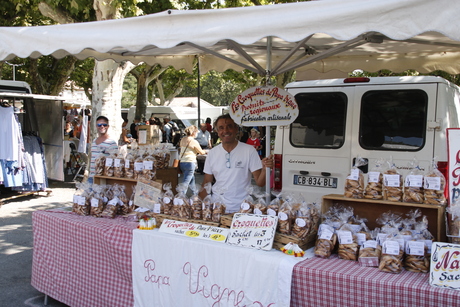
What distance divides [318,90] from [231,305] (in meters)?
3.24

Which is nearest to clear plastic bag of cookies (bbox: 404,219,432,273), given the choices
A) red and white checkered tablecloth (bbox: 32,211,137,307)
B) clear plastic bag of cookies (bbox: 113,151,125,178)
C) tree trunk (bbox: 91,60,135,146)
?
red and white checkered tablecloth (bbox: 32,211,137,307)

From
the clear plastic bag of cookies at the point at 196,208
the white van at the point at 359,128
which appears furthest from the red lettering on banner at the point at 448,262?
the white van at the point at 359,128

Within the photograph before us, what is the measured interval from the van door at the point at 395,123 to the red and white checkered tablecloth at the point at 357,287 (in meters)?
2.40

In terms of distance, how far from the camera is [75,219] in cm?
418

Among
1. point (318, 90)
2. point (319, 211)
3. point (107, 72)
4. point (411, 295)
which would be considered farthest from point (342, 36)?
point (107, 72)

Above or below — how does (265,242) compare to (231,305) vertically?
above

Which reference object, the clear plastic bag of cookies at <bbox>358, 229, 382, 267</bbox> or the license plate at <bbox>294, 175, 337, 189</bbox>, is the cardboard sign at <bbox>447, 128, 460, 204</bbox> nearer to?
the clear plastic bag of cookies at <bbox>358, 229, 382, 267</bbox>

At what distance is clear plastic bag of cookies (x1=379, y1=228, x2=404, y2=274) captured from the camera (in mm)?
2682

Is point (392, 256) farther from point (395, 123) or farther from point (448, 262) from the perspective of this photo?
point (395, 123)

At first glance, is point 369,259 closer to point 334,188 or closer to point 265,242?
point 265,242

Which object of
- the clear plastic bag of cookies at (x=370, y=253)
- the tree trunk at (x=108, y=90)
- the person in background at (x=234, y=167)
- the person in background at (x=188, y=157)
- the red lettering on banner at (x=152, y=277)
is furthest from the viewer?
the tree trunk at (x=108, y=90)

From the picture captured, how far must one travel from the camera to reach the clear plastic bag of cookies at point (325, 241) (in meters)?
2.96

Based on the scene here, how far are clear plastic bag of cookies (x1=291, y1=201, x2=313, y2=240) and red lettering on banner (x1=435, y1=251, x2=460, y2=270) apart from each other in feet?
2.85

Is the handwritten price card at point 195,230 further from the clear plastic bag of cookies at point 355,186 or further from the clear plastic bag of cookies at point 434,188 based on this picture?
the clear plastic bag of cookies at point 434,188
